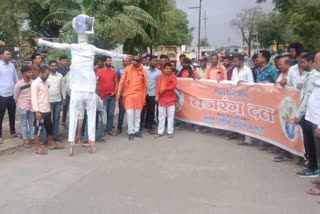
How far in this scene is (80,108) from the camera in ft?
22.8

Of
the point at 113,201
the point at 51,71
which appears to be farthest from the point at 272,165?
the point at 51,71

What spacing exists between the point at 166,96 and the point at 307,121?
3694 mm

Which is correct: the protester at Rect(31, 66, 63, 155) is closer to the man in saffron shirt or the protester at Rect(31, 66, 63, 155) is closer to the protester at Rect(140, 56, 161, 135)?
the protester at Rect(140, 56, 161, 135)

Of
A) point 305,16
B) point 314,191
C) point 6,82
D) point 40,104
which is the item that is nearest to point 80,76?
point 40,104

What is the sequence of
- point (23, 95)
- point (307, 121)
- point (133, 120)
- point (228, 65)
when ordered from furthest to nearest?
point (228, 65) → point (133, 120) → point (23, 95) → point (307, 121)

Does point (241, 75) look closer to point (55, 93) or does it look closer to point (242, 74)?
point (242, 74)

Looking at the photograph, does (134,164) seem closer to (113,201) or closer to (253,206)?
(113,201)

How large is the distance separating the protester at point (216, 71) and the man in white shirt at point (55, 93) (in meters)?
3.53

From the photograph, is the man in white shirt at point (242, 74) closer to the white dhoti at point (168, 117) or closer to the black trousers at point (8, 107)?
the white dhoti at point (168, 117)

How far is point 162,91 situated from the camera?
827 centimetres

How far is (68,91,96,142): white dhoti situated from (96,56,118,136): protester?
1.26 m

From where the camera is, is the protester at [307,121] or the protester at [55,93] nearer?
the protester at [307,121]

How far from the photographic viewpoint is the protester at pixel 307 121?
5.08m

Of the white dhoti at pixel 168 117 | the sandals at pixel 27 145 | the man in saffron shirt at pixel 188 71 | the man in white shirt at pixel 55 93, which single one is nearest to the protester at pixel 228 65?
the man in saffron shirt at pixel 188 71
